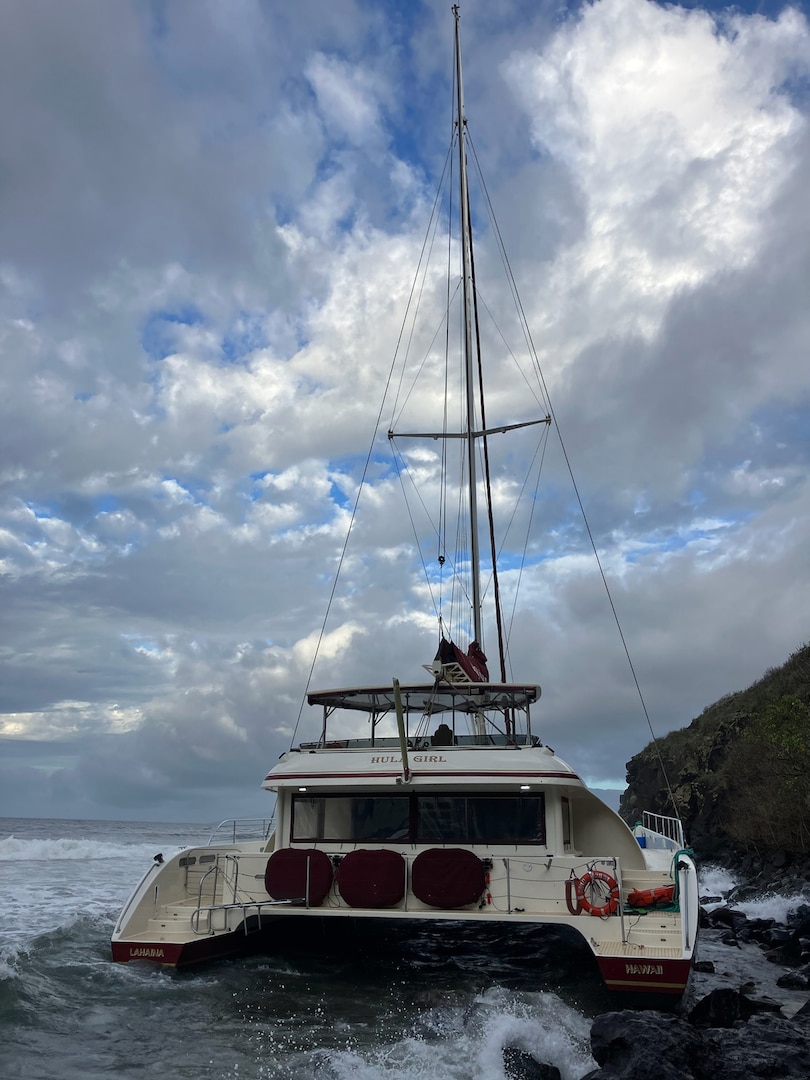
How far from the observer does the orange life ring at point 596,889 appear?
9125mm

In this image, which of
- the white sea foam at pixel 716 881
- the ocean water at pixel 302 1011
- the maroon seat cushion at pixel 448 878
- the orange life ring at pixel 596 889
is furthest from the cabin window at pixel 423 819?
the white sea foam at pixel 716 881

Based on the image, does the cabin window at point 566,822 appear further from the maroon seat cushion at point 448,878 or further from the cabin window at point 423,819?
the maroon seat cushion at point 448,878

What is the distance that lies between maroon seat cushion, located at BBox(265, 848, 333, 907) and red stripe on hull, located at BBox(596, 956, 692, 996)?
3.54 meters

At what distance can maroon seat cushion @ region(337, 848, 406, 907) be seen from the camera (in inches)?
386

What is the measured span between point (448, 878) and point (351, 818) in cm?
189

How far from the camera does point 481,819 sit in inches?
416

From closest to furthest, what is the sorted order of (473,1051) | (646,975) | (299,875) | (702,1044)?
(702,1044) → (473,1051) → (646,975) → (299,875)

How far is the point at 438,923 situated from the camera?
1380 cm

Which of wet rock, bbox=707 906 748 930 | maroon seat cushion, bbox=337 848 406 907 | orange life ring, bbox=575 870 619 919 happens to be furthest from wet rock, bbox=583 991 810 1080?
wet rock, bbox=707 906 748 930

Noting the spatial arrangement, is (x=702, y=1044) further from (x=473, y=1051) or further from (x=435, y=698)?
(x=435, y=698)

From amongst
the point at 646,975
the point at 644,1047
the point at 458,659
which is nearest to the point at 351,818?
the point at 458,659

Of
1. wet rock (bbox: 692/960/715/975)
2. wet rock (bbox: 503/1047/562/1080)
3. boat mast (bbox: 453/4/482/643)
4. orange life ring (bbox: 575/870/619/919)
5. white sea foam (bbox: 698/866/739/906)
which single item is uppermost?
boat mast (bbox: 453/4/482/643)

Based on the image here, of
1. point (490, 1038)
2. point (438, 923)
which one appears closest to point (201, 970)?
point (490, 1038)

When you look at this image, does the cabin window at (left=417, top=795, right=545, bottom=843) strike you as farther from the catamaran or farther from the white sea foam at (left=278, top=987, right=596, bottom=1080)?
the white sea foam at (left=278, top=987, right=596, bottom=1080)
